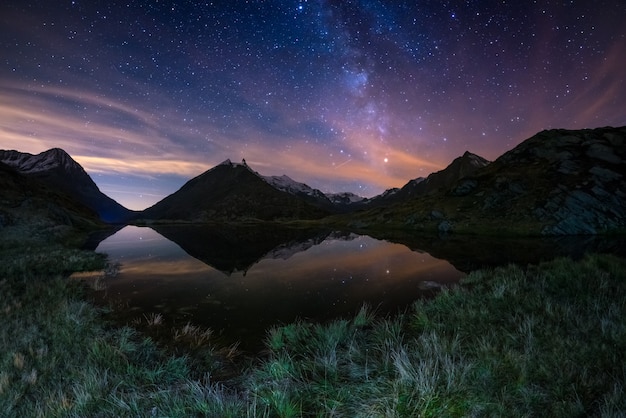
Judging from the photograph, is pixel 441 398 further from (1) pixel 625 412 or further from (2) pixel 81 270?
(2) pixel 81 270

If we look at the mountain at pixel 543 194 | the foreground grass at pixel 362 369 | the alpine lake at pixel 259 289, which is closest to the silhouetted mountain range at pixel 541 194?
the mountain at pixel 543 194

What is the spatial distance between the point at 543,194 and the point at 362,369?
75.0 metres

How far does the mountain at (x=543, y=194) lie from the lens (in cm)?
5338

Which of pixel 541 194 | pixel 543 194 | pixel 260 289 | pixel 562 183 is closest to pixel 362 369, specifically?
pixel 260 289

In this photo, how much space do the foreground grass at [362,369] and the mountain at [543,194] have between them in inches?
2145

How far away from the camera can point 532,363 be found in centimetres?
493

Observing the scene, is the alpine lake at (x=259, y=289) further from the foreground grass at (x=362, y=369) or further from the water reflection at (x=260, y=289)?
the foreground grass at (x=362, y=369)

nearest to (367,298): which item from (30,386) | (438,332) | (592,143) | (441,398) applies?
(438,332)

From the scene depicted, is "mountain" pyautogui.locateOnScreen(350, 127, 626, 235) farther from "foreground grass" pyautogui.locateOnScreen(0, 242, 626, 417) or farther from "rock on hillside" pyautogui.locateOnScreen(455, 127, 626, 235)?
"foreground grass" pyautogui.locateOnScreen(0, 242, 626, 417)

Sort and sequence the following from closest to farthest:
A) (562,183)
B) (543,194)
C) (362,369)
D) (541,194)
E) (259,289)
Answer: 1. (362,369)
2. (259,289)
3. (543,194)
4. (541,194)
5. (562,183)

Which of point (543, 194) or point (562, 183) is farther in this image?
point (562, 183)

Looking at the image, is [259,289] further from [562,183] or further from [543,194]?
[562,183]

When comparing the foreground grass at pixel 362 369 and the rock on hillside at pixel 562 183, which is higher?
the rock on hillside at pixel 562 183

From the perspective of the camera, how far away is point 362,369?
17.5 feet
